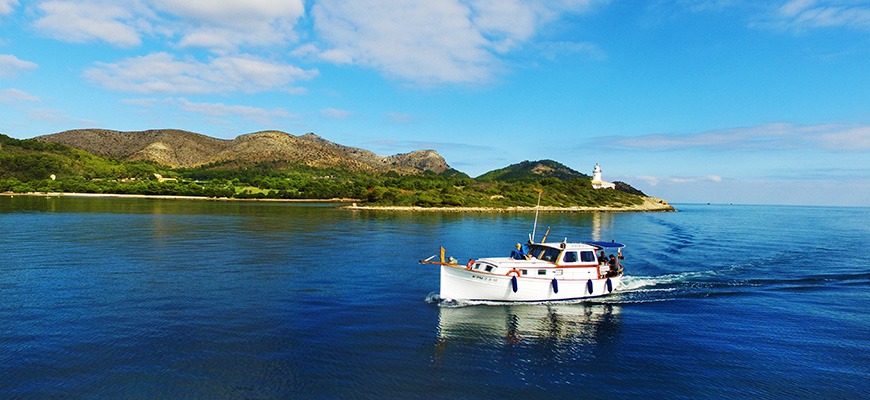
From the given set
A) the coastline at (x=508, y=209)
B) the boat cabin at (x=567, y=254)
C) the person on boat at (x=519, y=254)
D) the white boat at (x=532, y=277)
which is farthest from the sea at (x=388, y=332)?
the coastline at (x=508, y=209)

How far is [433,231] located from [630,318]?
46.5 meters

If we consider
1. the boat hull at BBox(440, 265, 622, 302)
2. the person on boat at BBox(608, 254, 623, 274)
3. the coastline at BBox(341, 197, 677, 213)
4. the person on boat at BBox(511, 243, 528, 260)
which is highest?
the coastline at BBox(341, 197, 677, 213)

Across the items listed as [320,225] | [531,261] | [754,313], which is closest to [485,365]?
[531,261]

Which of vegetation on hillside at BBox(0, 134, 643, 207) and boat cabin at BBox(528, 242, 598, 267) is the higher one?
vegetation on hillside at BBox(0, 134, 643, 207)

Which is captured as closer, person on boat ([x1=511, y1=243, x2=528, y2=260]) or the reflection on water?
the reflection on water

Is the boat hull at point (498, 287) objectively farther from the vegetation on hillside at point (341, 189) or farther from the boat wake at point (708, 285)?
the vegetation on hillside at point (341, 189)

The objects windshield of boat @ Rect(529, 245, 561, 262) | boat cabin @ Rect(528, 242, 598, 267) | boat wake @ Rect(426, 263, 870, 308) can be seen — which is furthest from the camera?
boat wake @ Rect(426, 263, 870, 308)

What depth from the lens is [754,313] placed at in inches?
1086

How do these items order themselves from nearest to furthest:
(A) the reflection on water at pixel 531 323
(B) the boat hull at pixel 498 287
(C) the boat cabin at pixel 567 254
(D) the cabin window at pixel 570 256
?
(A) the reflection on water at pixel 531 323, (B) the boat hull at pixel 498 287, (C) the boat cabin at pixel 567 254, (D) the cabin window at pixel 570 256

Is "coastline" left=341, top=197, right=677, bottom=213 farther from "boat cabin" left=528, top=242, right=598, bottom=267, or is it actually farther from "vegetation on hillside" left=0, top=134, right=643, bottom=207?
"boat cabin" left=528, top=242, right=598, bottom=267

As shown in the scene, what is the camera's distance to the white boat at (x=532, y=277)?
87.6ft

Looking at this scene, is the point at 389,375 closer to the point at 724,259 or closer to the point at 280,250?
the point at 280,250

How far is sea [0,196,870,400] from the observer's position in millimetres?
16578

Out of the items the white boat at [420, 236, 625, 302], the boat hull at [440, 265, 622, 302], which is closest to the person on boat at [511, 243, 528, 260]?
the white boat at [420, 236, 625, 302]
